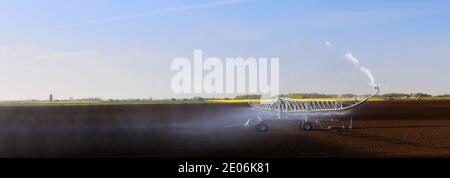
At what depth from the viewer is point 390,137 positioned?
27453mm

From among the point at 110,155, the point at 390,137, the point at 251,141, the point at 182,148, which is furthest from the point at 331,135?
the point at 110,155

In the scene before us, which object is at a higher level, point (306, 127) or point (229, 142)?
point (306, 127)

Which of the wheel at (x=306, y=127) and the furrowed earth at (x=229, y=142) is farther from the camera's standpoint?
the wheel at (x=306, y=127)

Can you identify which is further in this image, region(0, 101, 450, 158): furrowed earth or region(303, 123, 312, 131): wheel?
region(303, 123, 312, 131): wheel

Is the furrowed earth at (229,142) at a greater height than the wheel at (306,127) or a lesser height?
lesser

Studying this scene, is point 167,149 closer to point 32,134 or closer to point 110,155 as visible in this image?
point 110,155

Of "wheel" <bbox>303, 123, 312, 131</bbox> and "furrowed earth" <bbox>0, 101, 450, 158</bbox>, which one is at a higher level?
"wheel" <bbox>303, 123, 312, 131</bbox>

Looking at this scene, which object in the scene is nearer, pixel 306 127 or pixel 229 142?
pixel 229 142
